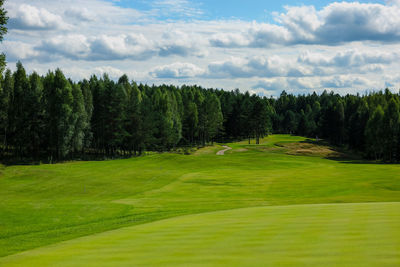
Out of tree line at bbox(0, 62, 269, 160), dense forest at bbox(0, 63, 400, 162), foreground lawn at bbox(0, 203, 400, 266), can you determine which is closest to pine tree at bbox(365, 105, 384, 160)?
dense forest at bbox(0, 63, 400, 162)

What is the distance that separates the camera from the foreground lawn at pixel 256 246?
7.57 m

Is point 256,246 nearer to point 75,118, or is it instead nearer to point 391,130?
point 75,118

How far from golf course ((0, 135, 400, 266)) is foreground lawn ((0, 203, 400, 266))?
1.0 inches

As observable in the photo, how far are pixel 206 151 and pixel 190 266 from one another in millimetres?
81231

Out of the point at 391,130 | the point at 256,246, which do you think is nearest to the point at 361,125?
the point at 391,130

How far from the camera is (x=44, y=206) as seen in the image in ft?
86.0

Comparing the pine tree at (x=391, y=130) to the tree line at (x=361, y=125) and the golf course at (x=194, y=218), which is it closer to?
the tree line at (x=361, y=125)

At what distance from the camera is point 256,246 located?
909cm

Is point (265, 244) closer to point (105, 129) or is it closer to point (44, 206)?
point (44, 206)

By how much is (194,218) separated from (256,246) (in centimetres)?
794

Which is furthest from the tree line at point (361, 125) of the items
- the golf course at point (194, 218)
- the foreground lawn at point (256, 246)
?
the foreground lawn at point (256, 246)

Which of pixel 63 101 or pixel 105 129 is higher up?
pixel 63 101

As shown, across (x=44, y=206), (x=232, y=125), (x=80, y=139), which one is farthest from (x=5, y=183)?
(x=232, y=125)

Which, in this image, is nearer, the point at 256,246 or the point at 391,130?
the point at 256,246
